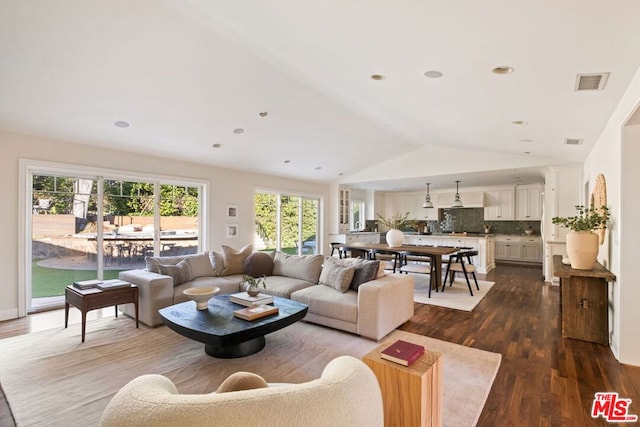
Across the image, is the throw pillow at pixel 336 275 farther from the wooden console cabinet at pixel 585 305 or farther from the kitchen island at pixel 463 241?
the kitchen island at pixel 463 241

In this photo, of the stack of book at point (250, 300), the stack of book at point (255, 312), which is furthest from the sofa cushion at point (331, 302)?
the stack of book at point (255, 312)

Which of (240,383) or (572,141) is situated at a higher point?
(572,141)

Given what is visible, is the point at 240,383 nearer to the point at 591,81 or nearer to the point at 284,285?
the point at 284,285

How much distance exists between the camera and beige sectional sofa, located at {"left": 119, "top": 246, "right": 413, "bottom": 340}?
136 inches

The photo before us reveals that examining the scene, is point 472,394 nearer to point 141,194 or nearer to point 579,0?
point 579,0

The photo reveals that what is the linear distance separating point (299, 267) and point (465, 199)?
A: 23.1 ft

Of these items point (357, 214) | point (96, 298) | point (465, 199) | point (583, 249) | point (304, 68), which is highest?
point (304, 68)

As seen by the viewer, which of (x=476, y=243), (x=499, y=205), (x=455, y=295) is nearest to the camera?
(x=455, y=295)

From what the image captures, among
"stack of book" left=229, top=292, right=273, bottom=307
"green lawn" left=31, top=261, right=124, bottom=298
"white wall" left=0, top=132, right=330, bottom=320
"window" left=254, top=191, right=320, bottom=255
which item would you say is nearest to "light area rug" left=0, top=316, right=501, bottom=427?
"stack of book" left=229, top=292, right=273, bottom=307

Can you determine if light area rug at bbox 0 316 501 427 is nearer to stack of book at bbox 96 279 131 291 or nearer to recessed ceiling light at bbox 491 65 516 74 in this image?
stack of book at bbox 96 279 131 291

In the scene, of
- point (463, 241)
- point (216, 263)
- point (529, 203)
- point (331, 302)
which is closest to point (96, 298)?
point (216, 263)

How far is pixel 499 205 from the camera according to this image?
9289mm

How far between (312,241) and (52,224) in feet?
19.2

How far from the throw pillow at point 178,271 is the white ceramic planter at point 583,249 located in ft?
15.6
